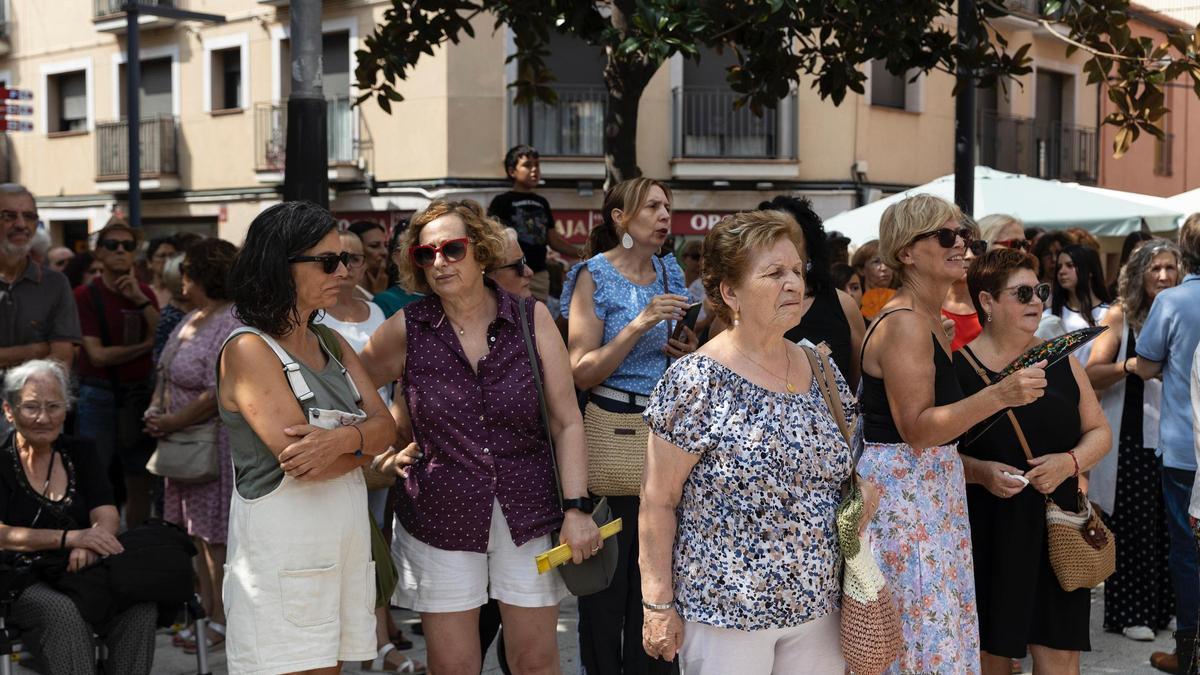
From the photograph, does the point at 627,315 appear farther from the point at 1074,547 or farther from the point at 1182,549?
the point at 1182,549

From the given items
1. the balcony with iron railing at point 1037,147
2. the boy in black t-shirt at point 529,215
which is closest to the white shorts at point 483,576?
the boy in black t-shirt at point 529,215

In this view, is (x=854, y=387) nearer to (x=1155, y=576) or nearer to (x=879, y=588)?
(x=879, y=588)

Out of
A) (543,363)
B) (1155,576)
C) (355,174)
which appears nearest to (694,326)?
(543,363)

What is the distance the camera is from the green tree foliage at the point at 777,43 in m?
6.57

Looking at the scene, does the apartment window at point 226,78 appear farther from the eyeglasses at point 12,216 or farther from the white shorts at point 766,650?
the white shorts at point 766,650

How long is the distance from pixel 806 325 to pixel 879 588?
1.69m

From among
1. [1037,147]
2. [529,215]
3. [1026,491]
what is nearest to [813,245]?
[1026,491]

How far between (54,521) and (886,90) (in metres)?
21.0

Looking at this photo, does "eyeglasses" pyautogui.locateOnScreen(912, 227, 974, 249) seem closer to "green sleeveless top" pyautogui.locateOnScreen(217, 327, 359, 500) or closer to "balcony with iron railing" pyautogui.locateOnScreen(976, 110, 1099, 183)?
"green sleeveless top" pyautogui.locateOnScreen(217, 327, 359, 500)

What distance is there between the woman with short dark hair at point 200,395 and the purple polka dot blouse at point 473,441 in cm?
218

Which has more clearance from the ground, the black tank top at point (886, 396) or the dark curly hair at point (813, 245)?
the dark curly hair at point (813, 245)

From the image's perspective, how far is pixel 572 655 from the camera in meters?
6.30

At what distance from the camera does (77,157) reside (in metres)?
27.8

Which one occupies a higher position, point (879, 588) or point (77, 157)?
point (77, 157)
